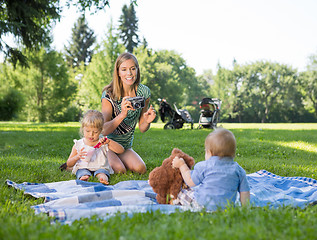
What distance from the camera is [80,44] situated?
44906 mm

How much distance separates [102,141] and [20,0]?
8.37 meters

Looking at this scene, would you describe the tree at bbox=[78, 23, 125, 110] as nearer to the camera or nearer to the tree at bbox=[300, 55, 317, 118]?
the camera

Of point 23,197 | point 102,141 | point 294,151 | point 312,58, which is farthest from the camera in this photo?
point 312,58

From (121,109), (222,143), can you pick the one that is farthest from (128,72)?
(222,143)

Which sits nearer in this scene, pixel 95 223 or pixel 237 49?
pixel 95 223

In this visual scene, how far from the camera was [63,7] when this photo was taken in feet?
35.6

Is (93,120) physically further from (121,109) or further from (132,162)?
(132,162)

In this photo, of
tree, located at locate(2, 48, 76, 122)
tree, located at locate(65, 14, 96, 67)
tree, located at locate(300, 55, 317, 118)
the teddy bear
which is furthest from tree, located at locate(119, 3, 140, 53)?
the teddy bear

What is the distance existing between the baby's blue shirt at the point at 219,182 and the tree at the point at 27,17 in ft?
27.8

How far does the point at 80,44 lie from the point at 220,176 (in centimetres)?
4586

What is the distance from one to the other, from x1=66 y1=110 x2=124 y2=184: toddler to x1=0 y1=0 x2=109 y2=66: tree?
6663 millimetres

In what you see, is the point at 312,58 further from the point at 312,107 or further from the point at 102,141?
the point at 102,141

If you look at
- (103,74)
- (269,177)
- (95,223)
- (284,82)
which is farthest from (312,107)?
(95,223)

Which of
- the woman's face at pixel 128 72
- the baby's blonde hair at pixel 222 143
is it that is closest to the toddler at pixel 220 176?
the baby's blonde hair at pixel 222 143
